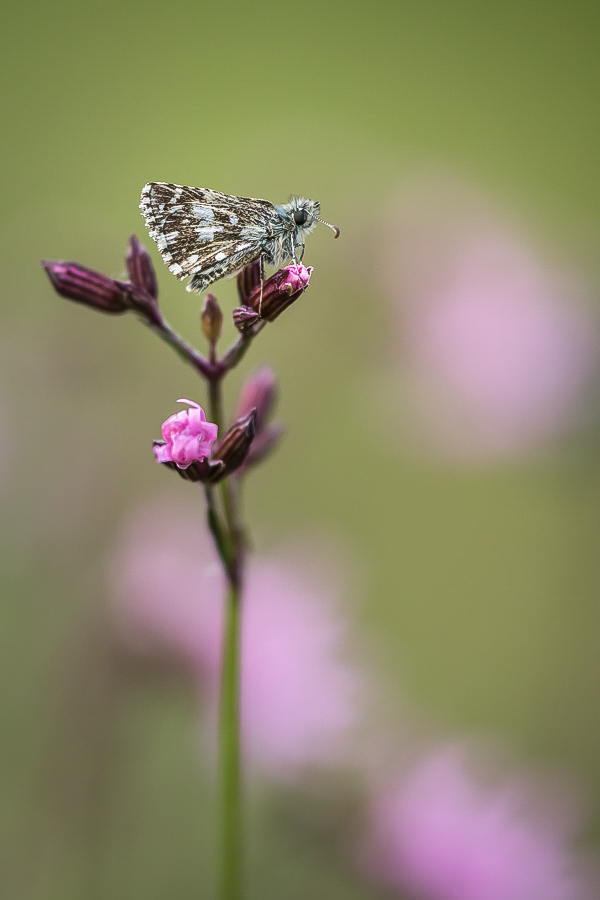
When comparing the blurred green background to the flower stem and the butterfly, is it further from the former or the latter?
the butterfly

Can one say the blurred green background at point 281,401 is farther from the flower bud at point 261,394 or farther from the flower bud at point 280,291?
the flower bud at point 280,291

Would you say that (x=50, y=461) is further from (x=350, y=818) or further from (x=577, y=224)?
(x=577, y=224)

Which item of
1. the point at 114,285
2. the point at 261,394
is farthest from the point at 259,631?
the point at 114,285

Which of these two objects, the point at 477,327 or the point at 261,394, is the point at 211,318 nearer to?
the point at 261,394

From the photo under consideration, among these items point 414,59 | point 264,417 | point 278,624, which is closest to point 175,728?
point 278,624

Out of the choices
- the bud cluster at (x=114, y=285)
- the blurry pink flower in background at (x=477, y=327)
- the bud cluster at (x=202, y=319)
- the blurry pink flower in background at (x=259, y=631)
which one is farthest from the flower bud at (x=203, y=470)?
the blurry pink flower in background at (x=477, y=327)

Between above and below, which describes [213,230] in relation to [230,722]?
above
